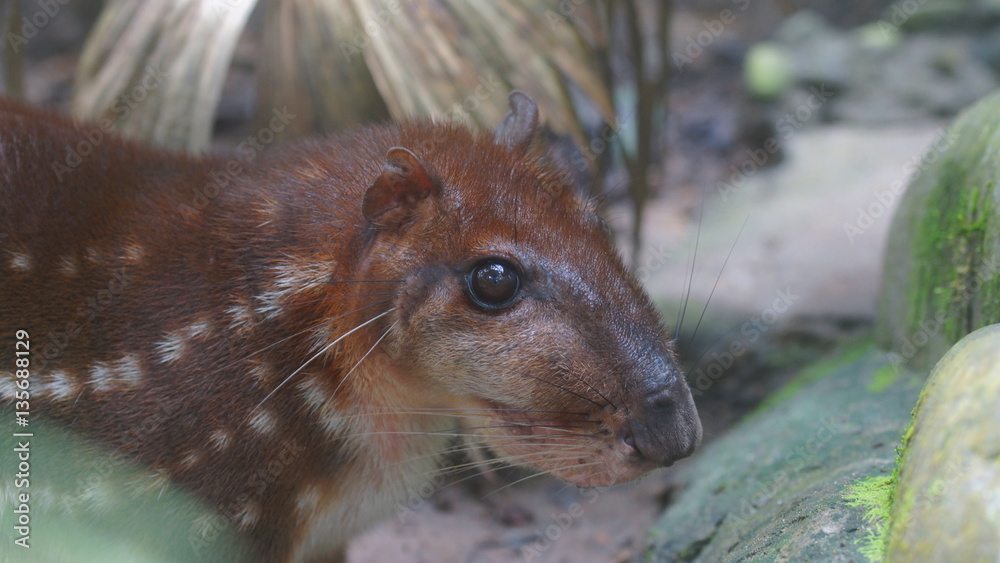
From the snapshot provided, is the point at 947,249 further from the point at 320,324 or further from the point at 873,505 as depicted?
the point at 320,324

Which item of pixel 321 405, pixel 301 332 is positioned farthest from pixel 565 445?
pixel 301 332

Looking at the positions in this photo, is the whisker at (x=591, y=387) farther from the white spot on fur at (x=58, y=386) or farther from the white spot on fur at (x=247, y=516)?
the white spot on fur at (x=58, y=386)

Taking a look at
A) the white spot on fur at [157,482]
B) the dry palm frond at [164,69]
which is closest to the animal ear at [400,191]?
the white spot on fur at [157,482]

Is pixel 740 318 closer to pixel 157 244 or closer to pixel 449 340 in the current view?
pixel 449 340

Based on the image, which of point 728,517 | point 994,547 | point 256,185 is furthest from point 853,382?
point 256,185

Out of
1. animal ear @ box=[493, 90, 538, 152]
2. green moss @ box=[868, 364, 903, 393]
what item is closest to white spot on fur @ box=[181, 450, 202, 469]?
animal ear @ box=[493, 90, 538, 152]
